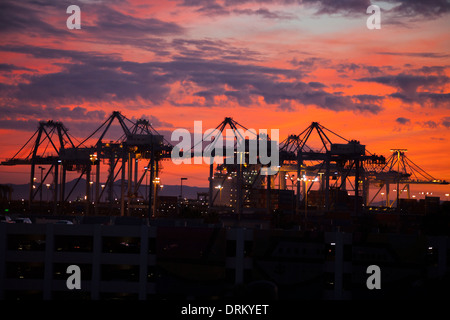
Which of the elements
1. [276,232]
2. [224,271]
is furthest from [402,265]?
[224,271]

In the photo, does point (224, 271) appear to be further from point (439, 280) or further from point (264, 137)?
point (264, 137)

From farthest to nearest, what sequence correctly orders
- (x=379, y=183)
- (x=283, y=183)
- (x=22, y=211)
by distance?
1. (x=379, y=183)
2. (x=283, y=183)
3. (x=22, y=211)

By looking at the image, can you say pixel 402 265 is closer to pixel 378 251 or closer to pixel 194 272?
pixel 378 251

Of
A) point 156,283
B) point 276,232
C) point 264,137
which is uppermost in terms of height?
point 264,137

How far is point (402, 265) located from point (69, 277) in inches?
1164

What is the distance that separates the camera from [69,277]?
5259 cm

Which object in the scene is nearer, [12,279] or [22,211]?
[12,279]

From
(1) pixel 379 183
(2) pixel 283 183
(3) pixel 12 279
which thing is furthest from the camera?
(1) pixel 379 183

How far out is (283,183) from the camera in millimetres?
144375

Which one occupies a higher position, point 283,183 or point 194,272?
point 283,183
